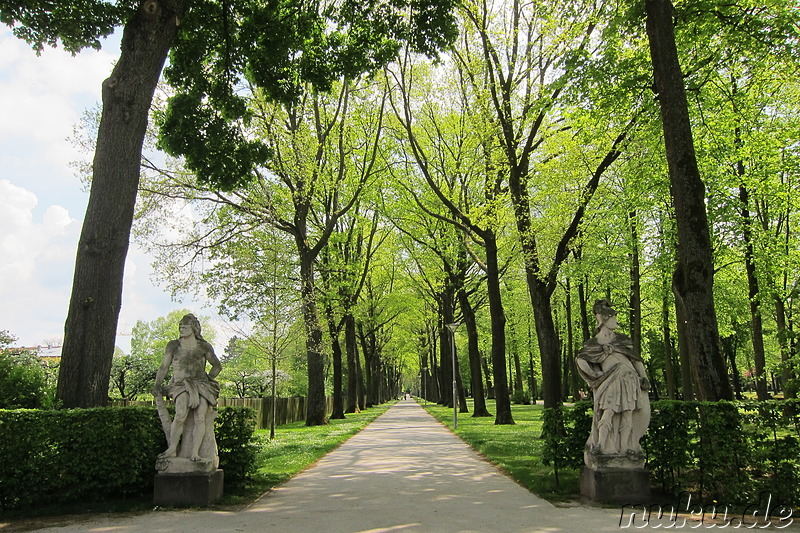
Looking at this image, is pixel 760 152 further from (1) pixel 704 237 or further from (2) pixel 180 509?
(2) pixel 180 509

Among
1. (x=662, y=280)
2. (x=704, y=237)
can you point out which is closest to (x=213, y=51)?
(x=704, y=237)

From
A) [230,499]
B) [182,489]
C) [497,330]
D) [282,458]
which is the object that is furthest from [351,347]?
[182,489]

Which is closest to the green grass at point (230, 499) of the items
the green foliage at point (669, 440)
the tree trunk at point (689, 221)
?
the green foliage at point (669, 440)

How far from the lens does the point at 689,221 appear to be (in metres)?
8.14

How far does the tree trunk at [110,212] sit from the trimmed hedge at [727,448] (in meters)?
7.92

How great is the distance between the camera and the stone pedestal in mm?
7113

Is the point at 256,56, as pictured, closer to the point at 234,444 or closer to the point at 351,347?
the point at 234,444

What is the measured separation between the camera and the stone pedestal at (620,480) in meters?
7.11

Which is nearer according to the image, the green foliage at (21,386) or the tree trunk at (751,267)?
the green foliage at (21,386)

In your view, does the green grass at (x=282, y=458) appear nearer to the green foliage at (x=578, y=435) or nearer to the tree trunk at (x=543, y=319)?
the green foliage at (x=578, y=435)

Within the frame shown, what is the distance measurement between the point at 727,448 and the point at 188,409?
7039 mm

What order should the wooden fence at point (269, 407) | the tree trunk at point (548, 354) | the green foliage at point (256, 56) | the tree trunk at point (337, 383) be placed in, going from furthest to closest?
the tree trunk at point (337, 383) < the wooden fence at point (269, 407) < the tree trunk at point (548, 354) < the green foliage at point (256, 56)

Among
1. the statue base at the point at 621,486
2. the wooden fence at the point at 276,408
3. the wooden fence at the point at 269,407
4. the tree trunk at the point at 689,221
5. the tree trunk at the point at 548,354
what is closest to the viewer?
the statue base at the point at 621,486

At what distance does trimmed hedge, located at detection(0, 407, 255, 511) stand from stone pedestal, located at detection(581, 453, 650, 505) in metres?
6.09
